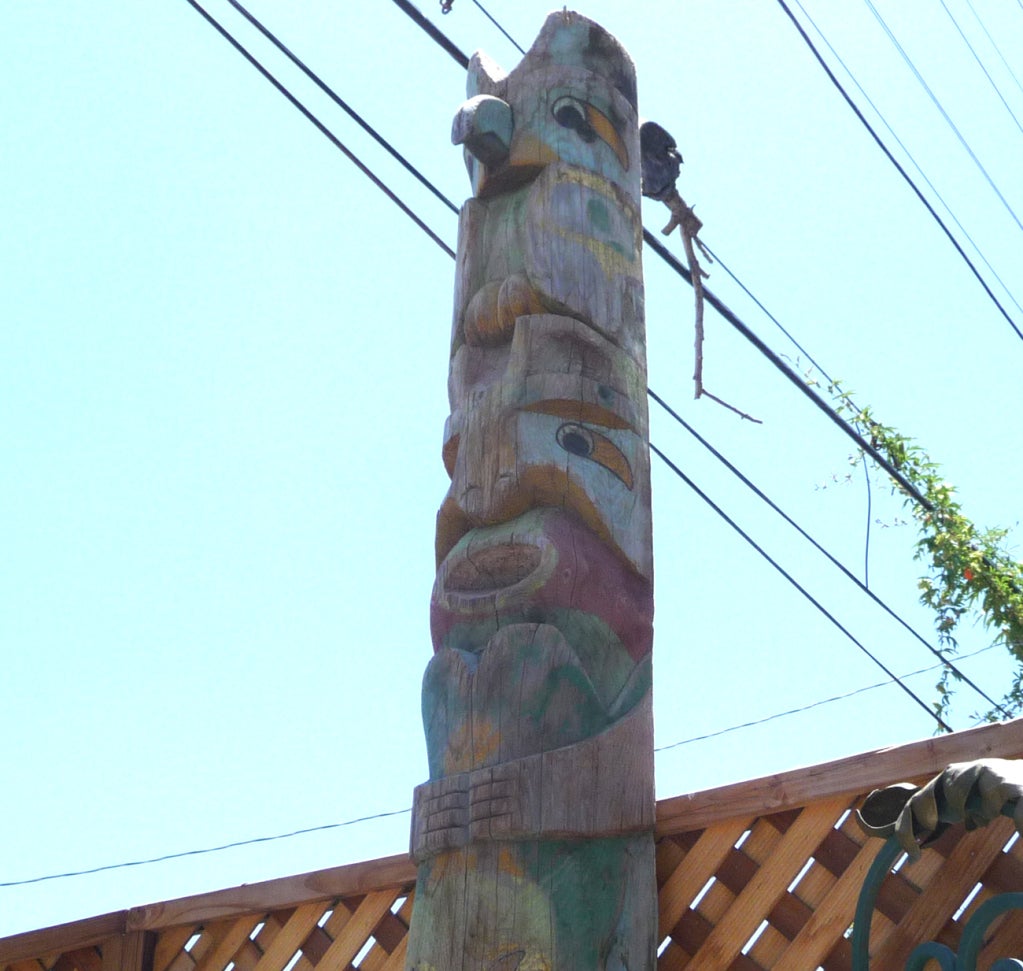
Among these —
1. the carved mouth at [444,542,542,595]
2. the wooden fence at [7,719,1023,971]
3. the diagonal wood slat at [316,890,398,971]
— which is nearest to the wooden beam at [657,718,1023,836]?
the wooden fence at [7,719,1023,971]

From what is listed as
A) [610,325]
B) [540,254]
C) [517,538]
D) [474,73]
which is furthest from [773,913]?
[474,73]

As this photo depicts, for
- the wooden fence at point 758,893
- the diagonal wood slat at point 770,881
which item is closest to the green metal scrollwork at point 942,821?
the wooden fence at point 758,893

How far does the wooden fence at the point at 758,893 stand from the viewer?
2816 millimetres

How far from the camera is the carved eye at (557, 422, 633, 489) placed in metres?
3.90

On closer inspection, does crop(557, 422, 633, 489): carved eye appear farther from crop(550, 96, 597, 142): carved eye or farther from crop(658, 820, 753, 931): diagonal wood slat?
crop(550, 96, 597, 142): carved eye

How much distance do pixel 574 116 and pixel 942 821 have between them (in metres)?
2.99

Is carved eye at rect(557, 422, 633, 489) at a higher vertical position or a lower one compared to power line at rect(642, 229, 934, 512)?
lower

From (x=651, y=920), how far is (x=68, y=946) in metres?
2.05

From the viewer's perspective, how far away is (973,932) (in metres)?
2.52

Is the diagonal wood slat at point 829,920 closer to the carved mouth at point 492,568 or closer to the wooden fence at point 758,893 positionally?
the wooden fence at point 758,893

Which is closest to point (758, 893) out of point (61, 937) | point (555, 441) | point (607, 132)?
point (555, 441)

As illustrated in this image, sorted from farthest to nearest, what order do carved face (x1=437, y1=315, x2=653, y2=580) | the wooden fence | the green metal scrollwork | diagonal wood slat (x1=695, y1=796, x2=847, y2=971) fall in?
carved face (x1=437, y1=315, x2=653, y2=580)
diagonal wood slat (x1=695, y1=796, x2=847, y2=971)
the wooden fence
the green metal scrollwork

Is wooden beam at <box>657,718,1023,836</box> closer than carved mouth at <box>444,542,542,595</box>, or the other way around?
wooden beam at <box>657,718,1023,836</box>

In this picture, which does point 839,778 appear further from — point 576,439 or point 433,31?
point 433,31
